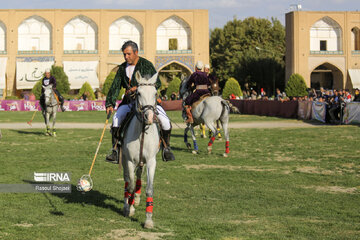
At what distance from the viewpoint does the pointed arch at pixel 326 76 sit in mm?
64438

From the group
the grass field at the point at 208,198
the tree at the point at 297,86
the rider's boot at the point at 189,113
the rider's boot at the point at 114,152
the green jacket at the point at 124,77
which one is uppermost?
the tree at the point at 297,86

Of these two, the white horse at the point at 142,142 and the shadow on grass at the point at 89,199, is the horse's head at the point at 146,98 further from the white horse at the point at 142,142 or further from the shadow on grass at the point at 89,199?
the shadow on grass at the point at 89,199

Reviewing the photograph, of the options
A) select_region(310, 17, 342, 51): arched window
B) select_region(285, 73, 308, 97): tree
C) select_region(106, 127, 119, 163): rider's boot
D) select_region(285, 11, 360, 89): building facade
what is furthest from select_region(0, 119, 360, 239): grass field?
select_region(310, 17, 342, 51): arched window

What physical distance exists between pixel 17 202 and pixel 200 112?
7174 millimetres

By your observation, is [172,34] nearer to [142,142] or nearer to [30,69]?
[30,69]

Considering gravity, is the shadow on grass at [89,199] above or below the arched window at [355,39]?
below

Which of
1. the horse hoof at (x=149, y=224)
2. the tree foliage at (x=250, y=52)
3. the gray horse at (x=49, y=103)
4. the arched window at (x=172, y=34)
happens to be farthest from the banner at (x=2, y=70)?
the horse hoof at (x=149, y=224)

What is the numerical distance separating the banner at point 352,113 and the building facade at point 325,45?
37.6 metres

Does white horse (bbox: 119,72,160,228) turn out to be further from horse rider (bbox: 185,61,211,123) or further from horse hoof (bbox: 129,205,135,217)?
horse rider (bbox: 185,61,211,123)

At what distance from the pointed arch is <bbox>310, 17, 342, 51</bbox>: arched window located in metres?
2.34

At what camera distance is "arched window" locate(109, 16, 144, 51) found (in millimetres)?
64188

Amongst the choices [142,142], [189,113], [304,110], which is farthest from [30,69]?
[142,142]

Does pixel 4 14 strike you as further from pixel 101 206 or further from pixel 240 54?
pixel 101 206

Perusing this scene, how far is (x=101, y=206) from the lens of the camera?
7383mm
